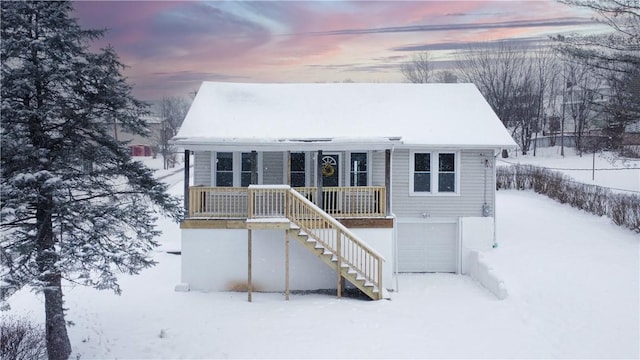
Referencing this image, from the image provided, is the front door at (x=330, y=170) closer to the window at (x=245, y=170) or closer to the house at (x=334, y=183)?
the house at (x=334, y=183)

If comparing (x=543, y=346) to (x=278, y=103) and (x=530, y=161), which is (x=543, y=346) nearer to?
(x=278, y=103)

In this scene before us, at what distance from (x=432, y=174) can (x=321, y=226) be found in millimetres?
4947

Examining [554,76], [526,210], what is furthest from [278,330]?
[554,76]

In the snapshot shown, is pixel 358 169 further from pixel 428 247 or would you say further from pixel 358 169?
pixel 428 247

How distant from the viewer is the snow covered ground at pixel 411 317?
36.8 ft

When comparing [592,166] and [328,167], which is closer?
[328,167]

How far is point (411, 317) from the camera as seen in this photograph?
523 inches

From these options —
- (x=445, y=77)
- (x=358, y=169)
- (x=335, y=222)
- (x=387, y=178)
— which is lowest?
(x=335, y=222)

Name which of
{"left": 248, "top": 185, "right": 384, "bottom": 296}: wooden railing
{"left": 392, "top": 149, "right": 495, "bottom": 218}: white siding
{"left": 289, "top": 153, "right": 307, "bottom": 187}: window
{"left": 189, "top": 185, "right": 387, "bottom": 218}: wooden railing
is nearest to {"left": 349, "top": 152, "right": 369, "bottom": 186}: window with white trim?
{"left": 392, "top": 149, "right": 495, "bottom": 218}: white siding

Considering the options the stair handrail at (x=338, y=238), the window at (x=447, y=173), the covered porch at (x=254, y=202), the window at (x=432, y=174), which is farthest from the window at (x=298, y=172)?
the window at (x=447, y=173)

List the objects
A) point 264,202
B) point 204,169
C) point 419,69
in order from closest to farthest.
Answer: point 264,202
point 204,169
point 419,69

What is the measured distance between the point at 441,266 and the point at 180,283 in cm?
865

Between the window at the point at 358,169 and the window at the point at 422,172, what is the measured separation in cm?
169

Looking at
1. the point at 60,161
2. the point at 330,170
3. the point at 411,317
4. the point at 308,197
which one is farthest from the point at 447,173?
the point at 60,161
